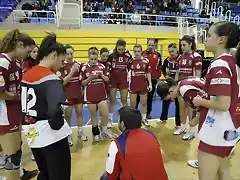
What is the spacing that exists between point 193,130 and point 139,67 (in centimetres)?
142

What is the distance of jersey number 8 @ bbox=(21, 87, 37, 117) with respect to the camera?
5.81ft

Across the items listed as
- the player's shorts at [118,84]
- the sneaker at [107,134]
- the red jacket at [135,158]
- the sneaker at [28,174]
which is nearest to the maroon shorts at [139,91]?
the player's shorts at [118,84]

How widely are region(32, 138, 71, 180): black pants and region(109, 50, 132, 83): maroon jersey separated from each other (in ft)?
8.38

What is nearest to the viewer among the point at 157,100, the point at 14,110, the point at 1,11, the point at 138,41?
the point at 14,110

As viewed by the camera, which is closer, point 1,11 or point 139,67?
point 139,67

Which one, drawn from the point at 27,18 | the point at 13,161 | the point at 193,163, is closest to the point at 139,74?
the point at 193,163

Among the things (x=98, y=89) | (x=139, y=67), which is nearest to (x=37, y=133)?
(x=98, y=89)

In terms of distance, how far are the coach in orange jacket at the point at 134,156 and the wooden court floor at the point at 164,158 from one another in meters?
1.35

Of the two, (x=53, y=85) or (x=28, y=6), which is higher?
(x=28, y=6)

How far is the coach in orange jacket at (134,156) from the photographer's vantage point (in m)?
1.55

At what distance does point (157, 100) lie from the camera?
23.1 ft

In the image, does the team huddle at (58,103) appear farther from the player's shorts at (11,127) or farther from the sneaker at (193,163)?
the sneaker at (193,163)

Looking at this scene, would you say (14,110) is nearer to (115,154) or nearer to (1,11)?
(115,154)

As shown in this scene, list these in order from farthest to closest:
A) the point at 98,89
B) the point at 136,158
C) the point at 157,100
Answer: the point at 157,100 < the point at 98,89 < the point at 136,158
